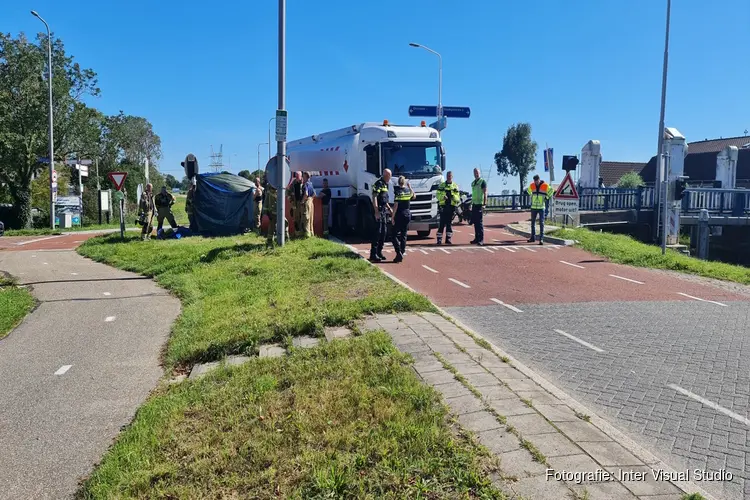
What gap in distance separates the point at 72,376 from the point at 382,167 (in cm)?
1116

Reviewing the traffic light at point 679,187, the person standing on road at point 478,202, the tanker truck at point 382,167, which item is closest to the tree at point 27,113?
the tanker truck at point 382,167

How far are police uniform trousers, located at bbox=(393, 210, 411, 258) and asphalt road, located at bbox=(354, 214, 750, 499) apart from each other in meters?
0.41

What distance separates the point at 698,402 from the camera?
4770 millimetres

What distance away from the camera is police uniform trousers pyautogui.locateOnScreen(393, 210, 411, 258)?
40.2ft

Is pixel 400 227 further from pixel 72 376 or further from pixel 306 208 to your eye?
pixel 72 376

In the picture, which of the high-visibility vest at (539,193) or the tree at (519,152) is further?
the tree at (519,152)

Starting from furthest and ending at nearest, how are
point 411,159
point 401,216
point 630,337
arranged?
point 411,159 → point 401,216 → point 630,337

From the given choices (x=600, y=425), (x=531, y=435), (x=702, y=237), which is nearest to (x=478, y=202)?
(x=600, y=425)

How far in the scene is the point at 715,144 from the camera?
59375 mm

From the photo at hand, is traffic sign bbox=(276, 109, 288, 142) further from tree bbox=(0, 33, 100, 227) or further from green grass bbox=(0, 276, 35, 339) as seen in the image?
tree bbox=(0, 33, 100, 227)

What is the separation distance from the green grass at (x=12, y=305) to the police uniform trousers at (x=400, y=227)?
664 centimetres

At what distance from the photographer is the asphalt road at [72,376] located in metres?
4.12

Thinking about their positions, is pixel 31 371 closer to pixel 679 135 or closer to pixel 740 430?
pixel 740 430

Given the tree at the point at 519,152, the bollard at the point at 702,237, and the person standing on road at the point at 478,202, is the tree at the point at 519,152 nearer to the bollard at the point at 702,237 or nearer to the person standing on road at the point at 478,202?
the bollard at the point at 702,237
